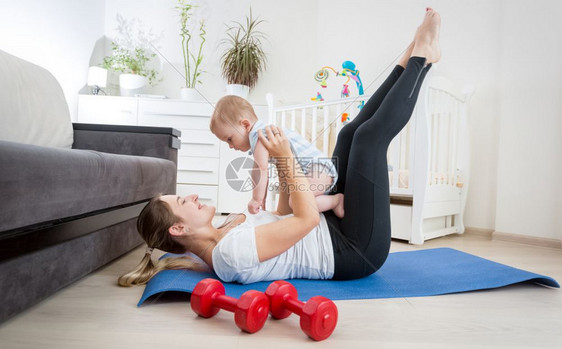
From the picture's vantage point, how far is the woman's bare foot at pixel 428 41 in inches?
54.3

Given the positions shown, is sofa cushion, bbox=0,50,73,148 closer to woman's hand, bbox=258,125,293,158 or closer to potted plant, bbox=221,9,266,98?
woman's hand, bbox=258,125,293,158

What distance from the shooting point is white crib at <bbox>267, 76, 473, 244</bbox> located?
2.37m

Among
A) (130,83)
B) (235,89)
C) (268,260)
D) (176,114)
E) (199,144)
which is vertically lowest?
(268,260)

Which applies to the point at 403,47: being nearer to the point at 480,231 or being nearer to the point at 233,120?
the point at 480,231

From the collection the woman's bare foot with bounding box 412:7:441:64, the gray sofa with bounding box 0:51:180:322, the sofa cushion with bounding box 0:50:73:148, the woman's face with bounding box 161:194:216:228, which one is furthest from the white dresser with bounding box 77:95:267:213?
the woman's face with bounding box 161:194:216:228

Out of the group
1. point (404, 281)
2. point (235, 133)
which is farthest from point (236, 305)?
point (404, 281)

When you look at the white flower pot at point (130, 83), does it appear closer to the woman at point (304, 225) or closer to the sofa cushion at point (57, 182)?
the sofa cushion at point (57, 182)

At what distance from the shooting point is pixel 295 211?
117 cm

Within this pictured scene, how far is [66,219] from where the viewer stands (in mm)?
1173

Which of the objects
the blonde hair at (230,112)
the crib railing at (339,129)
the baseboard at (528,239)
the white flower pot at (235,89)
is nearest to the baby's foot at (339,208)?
the blonde hair at (230,112)

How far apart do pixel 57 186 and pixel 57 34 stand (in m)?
2.81

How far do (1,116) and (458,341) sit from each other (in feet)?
5.69

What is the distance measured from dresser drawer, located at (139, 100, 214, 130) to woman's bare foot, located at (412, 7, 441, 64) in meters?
2.26

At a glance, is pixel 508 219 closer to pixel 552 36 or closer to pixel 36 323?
pixel 552 36
